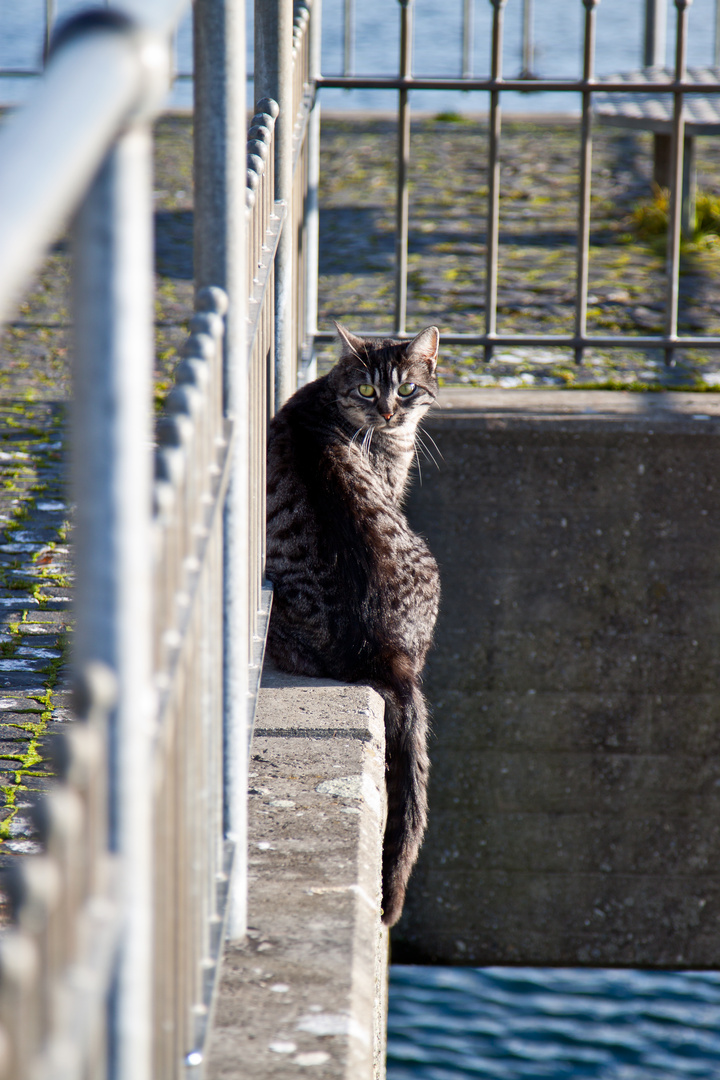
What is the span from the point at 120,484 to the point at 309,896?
1.51 m

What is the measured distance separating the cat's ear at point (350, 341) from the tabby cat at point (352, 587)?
0.39 meters

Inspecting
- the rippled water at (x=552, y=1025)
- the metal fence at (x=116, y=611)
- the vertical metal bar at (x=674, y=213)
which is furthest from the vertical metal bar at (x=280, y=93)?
the rippled water at (x=552, y=1025)

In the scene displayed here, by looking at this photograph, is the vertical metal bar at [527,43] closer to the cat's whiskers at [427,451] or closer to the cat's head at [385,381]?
the cat's whiskers at [427,451]

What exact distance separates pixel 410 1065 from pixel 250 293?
165 inches

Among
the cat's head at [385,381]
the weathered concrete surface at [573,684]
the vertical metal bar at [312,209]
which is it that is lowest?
the weathered concrete surface at [573,684]

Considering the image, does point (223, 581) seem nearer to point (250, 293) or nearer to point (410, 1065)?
point (250, 293)

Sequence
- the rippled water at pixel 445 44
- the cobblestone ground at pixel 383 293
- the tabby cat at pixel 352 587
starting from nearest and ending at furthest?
1. the tabby cat at pixel 352 587
2. the cobblestone ground at pixel 383 293
3. the rippled water at pixel 445 44

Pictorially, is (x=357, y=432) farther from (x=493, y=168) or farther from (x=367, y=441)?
(x=493, y=168)

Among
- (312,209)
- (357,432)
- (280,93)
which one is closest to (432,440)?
(357,432)

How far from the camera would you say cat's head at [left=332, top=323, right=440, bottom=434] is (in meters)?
3.98

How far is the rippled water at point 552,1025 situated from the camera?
536 cm

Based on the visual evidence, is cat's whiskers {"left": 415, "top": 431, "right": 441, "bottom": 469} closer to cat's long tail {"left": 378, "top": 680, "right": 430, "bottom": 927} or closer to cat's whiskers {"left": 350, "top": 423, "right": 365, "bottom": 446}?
cat's whiskers {"left": 350, "top": 423, "right": 365, "bottom": 446}

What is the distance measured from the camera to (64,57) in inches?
31.9

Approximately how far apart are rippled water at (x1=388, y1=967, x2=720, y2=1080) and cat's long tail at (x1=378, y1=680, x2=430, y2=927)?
2.71m
